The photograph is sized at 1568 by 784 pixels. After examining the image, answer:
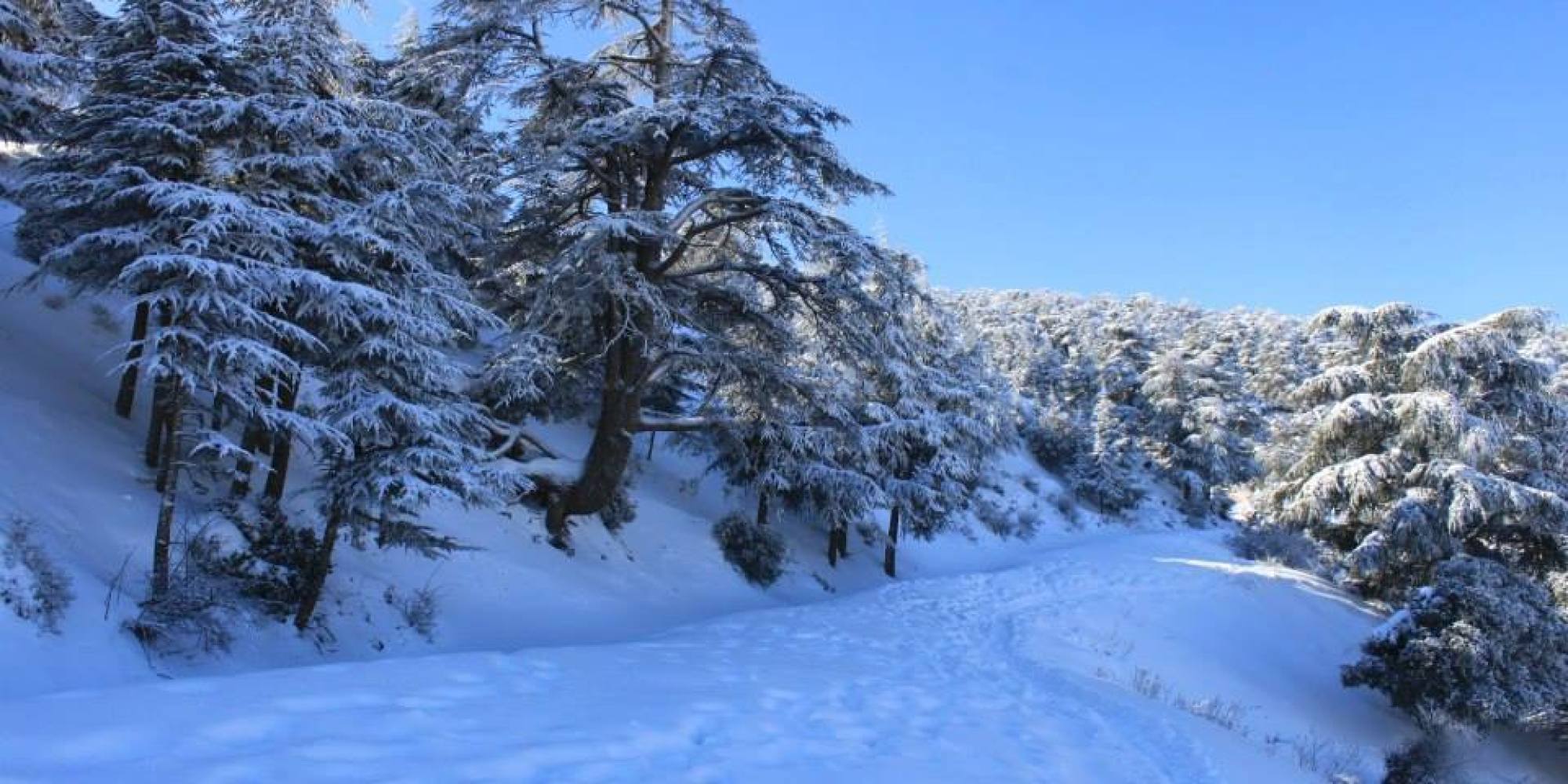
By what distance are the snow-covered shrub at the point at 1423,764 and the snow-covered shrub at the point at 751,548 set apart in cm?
1040

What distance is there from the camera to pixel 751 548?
16.6 meters

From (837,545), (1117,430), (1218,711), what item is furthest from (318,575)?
(1117,430)

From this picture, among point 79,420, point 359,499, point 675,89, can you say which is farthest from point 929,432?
point 79,420

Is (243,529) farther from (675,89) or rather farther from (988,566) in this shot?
(988,566)

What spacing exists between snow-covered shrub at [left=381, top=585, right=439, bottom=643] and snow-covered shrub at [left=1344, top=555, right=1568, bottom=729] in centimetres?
1406

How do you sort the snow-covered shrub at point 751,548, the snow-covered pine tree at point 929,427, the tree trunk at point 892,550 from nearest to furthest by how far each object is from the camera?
the snow-covered shrub at point 751,548
the snow-covered pine tree at point 929,427
the tree trunk at point 892,550

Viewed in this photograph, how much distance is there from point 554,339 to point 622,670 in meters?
6.13

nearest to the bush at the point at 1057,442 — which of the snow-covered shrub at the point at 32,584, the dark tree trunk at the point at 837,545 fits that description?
the dark tree trunk at the point at 837,545

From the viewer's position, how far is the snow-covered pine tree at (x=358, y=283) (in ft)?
22.9

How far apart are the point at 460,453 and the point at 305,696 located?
11.0ft

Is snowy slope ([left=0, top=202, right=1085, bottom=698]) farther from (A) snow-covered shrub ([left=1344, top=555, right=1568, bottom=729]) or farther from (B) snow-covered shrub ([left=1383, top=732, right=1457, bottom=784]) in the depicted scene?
(A) snow-covered shrub ([left=1344, top=555, right=1568, bottom=729])

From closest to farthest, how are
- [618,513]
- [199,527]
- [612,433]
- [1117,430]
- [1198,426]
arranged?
1. [199,527]
2. [612,433]
3. [618,513]
4. [1198,426]
5. [1117,430]

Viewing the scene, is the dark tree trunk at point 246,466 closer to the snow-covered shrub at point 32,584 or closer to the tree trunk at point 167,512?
the tree trunk at point 167,512

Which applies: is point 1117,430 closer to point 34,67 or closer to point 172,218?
point 172,218
